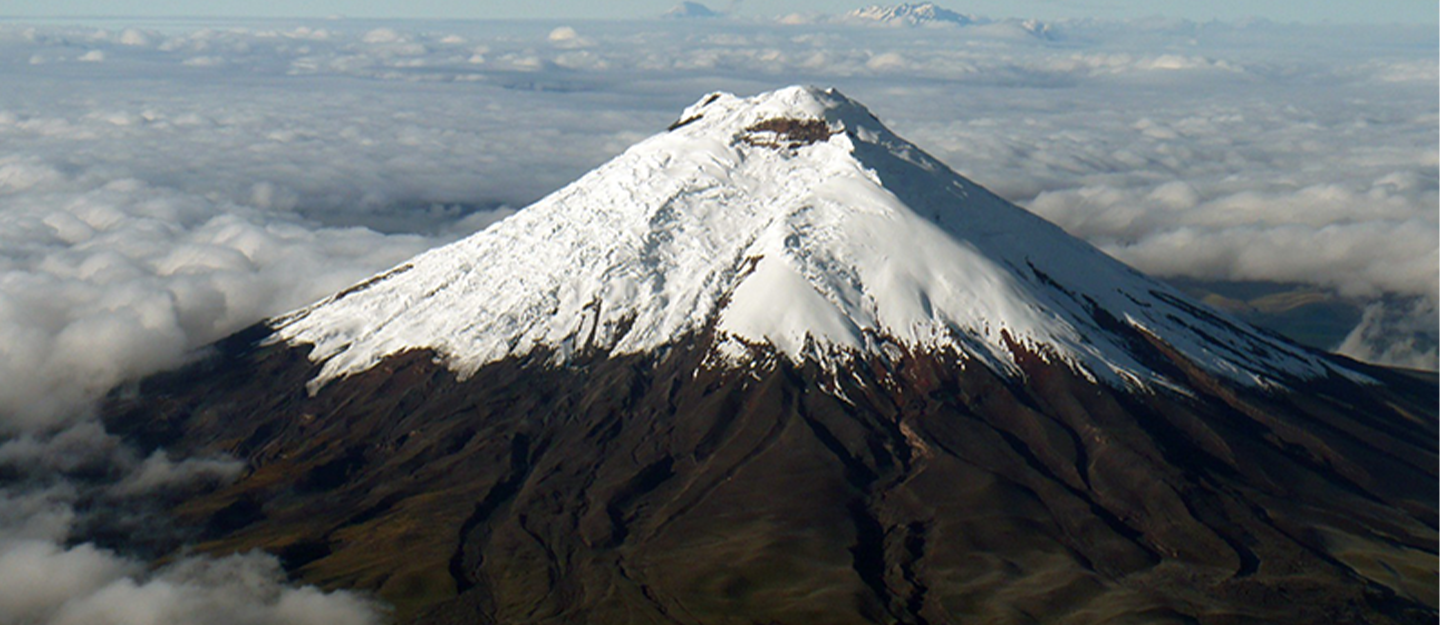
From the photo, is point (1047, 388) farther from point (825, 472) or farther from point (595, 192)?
point (595, 192)

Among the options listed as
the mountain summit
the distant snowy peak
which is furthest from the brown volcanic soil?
the distant snowy peak

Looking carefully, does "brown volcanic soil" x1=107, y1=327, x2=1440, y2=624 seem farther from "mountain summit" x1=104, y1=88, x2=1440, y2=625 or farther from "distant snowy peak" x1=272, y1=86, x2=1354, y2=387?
"distant snowy peak" x1=272, y1=86, x2=1354, y2=387

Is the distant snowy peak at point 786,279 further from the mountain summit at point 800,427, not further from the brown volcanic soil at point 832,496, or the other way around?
the brown volcanic soil at point 832,496

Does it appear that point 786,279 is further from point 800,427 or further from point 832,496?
point 832,496

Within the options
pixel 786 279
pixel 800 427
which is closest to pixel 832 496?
pixel 800 427

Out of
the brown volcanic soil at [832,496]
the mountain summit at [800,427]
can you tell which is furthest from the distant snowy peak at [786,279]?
the brown volcanic soil at [832,496]

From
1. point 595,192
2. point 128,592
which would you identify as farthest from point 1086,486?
point 128,592
